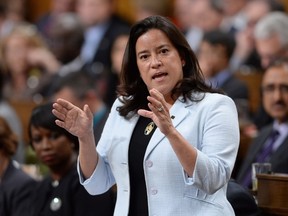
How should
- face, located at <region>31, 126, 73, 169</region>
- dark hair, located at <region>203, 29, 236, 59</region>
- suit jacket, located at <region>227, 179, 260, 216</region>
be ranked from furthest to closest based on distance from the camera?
1. dark hair, located at <region>203, 29, 236, 59</region>
2. face, located at <region>31, 126, 73, 169</region>
3. suit jacket, located at <region>227, 179, 260, 216</region>

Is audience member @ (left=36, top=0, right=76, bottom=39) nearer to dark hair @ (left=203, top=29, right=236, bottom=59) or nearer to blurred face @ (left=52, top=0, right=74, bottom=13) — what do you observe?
blurred face @ (left=52, top=0, right=74, bottom=13)

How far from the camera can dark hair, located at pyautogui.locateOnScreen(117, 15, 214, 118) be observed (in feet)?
10.7

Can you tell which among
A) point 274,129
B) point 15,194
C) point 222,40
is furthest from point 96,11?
point 15,194

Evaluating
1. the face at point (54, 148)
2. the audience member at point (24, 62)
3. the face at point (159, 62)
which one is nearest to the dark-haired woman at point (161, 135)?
the face at point (159, 62)

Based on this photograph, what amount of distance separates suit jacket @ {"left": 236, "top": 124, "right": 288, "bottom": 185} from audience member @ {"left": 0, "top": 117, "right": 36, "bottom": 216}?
3.52 ft

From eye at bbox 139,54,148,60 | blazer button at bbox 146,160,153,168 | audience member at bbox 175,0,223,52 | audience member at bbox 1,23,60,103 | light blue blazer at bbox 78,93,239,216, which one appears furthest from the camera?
audience member at bbox 175,0,223,52

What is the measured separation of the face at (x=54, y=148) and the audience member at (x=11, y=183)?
0.24m

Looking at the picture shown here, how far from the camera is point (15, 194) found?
4254mm

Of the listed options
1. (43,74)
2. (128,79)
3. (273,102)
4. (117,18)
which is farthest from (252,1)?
(128,79)

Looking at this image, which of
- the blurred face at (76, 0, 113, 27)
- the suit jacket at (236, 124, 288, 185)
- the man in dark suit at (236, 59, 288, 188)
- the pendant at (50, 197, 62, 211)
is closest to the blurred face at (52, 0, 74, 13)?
the blurred face at (76, 0, 113, 27)

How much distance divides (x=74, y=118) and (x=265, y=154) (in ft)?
5.39

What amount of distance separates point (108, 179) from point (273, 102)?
66.7 inches

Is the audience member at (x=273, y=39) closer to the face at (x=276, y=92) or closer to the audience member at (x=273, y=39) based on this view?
the audience member at (x=273, y=39)

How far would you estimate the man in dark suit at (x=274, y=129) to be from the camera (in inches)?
173
